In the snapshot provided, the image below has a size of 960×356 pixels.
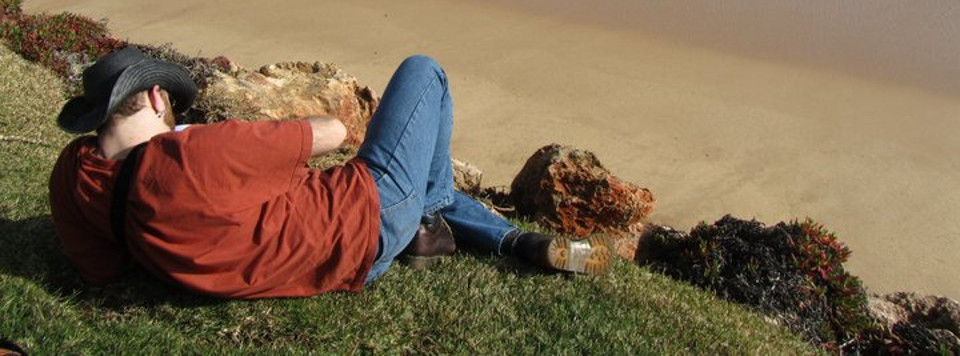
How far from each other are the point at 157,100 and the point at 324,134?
602mm

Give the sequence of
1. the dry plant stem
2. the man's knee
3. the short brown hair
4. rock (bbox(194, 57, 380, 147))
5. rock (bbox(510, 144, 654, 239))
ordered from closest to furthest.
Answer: the short brown hair, the man's knee, the dry plant stem, rock (bbox(510, 144, 654, 239)), rock (bbox(194, 57, 380, 147))

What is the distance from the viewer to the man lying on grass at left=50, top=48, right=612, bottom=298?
137 inches

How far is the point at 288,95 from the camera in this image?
7508 mm

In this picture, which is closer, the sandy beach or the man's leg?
the man's leg

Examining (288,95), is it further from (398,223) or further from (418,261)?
(398,223)

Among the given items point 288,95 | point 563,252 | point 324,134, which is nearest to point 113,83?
point 324,134

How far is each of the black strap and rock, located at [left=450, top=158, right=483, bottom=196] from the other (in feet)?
12.2

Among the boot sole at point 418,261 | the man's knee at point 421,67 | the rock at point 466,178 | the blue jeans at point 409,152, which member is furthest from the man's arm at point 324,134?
the rock at point 466,178

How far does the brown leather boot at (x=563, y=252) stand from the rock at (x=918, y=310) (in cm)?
244

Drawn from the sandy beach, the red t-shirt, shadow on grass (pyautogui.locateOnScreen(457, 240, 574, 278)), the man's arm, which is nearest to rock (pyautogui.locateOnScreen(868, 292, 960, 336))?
the sandy beach

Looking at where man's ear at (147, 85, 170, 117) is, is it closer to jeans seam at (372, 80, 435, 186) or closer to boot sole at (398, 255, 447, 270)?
jeans seam at (372, 80, 435, 186)

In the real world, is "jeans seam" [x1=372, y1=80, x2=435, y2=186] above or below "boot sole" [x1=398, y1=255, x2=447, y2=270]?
above

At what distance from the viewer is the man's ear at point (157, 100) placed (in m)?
A: 3.63

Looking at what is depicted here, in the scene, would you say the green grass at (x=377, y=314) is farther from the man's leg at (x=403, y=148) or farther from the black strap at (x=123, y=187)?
the black strap at (x=123, y=187)
